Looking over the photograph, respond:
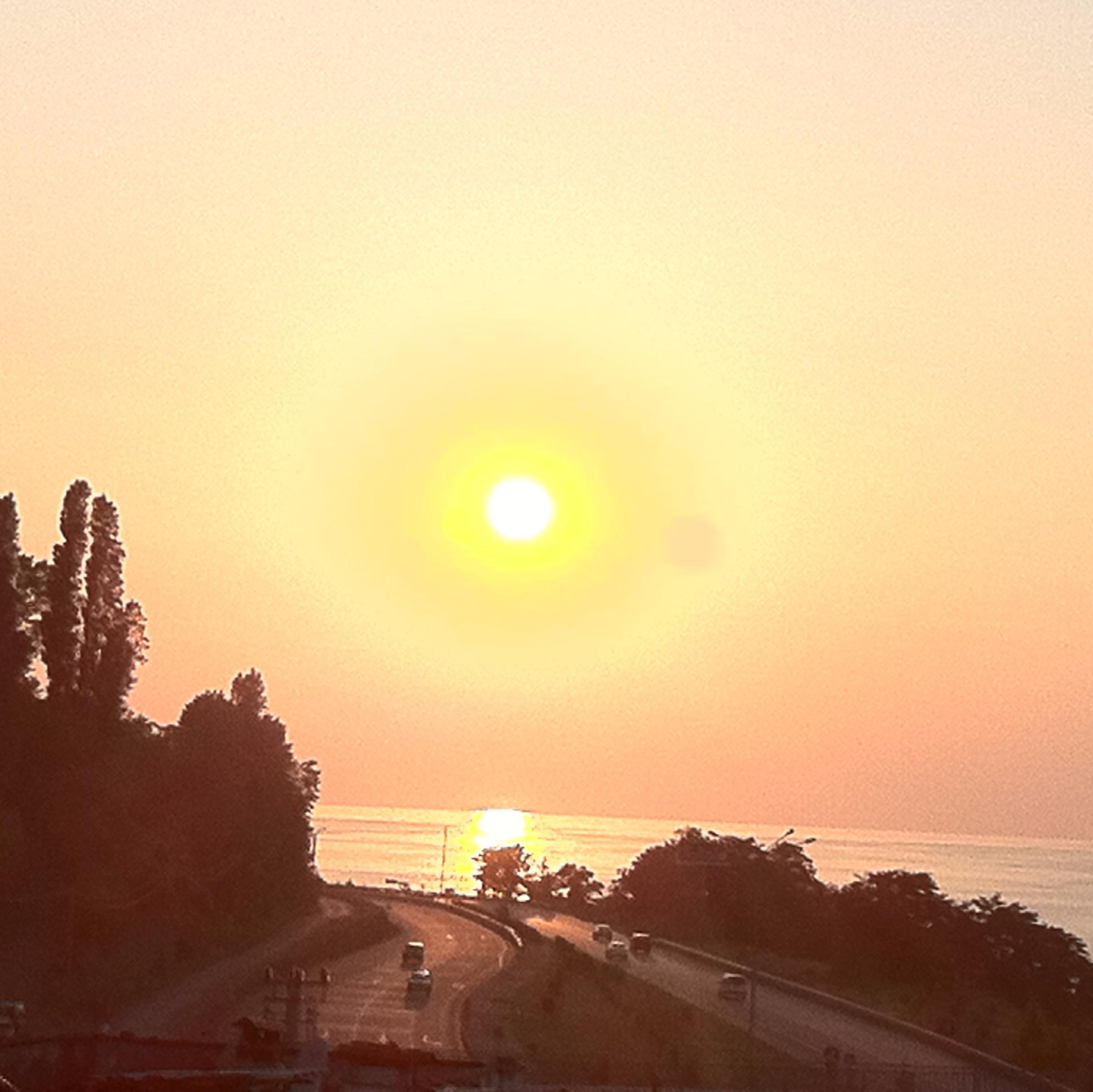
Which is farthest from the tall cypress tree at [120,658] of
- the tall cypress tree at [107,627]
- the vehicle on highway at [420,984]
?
the vehicle on highway at [420,984]

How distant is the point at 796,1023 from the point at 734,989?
10.9 meters

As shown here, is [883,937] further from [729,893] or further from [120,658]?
[120,658]

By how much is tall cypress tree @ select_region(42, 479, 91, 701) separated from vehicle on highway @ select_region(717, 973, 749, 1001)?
36.2 m

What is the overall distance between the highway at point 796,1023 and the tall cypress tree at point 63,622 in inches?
1332

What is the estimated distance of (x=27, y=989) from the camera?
2852 inches

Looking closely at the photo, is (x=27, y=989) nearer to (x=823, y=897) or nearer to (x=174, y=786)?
(x=174, y=786)

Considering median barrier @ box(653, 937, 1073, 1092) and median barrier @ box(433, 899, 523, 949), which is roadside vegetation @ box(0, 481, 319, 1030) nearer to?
median barrier @ box(433, 899, 523, 949)

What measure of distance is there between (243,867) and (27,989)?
39405 millimetres

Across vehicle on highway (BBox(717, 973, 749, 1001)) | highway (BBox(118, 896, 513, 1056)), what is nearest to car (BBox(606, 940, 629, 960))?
highway (BBox(118, 896, 513, 1056))

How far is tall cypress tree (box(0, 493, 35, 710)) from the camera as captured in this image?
326ft

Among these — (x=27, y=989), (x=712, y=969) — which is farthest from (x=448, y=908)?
(x=27, y=989)

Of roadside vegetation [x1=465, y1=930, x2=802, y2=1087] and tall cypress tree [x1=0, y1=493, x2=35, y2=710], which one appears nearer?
roadside vegetation [x1=465, y1=930, x2=802, y2=1087]

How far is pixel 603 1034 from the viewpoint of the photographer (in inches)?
2940

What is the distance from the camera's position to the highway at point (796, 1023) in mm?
73875
